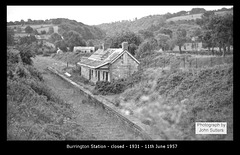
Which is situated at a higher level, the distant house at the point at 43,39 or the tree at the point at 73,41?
the tree at the point at 73,41

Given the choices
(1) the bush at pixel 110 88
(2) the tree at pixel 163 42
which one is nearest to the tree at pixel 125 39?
(2) the tree at pixel 163 42

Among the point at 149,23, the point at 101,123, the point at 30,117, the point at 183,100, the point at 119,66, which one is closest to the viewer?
the point at 30,117

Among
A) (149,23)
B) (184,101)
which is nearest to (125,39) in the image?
(184,101)

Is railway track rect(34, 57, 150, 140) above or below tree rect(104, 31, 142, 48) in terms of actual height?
below

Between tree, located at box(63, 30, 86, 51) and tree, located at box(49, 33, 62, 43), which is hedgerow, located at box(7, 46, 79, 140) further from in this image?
tree, located at box(63, 30, 86, 51)

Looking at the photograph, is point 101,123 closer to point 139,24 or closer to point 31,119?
point 31,119

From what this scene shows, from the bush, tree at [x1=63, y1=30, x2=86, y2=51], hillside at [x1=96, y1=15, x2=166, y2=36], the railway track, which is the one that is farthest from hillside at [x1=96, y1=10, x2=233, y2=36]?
the railway track

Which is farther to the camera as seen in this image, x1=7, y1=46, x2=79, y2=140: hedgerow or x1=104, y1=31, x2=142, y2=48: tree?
x1=104, y1=31, x2=142, y2=48: tree

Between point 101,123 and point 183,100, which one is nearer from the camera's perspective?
point 183,100

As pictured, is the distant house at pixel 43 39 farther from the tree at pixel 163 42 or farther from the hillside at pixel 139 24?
the tree at pixel 163 42

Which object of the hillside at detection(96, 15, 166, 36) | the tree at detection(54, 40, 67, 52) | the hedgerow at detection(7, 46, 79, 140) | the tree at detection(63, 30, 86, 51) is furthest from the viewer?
the tree at detection(54, 40, 67, 52)
